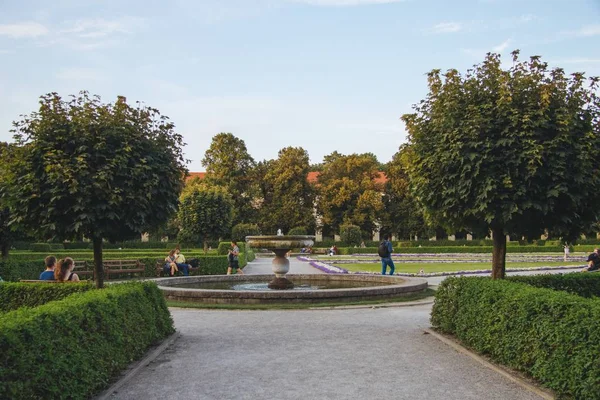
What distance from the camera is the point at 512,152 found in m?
9.61

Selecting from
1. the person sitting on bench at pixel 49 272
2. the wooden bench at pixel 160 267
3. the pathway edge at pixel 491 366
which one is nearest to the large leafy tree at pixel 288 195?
the wooden bench at pixel 160 267

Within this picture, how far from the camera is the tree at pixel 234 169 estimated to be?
60844 millimetres

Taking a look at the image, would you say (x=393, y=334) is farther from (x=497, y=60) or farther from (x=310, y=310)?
(x=497, y=60)

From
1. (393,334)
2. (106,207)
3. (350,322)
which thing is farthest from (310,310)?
(106,207)

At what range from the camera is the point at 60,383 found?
17.0ft

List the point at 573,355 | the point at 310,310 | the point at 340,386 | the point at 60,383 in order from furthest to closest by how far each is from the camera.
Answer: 1. the point at 310,310
2. the point at 340,386
3. the point at 573,355
4. the point at 60,383

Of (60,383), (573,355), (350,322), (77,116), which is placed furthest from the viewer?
(350,322)

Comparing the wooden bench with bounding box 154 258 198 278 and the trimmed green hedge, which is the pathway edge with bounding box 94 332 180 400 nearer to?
the trimmed green hedge

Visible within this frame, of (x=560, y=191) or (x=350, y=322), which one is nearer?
(x=560, y=191)

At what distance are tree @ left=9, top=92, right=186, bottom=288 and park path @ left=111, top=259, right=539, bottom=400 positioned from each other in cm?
240

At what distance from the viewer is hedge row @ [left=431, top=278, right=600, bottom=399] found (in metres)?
5.46

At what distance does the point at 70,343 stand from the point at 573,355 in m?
5.00

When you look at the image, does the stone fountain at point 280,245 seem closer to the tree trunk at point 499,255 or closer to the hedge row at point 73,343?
the tree trunk at point 499,255

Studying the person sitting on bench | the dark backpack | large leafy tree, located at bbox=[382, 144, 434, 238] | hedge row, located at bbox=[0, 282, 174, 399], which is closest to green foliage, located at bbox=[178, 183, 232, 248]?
large leafy tree, located at bbox=[382, 144, 434, 238]
